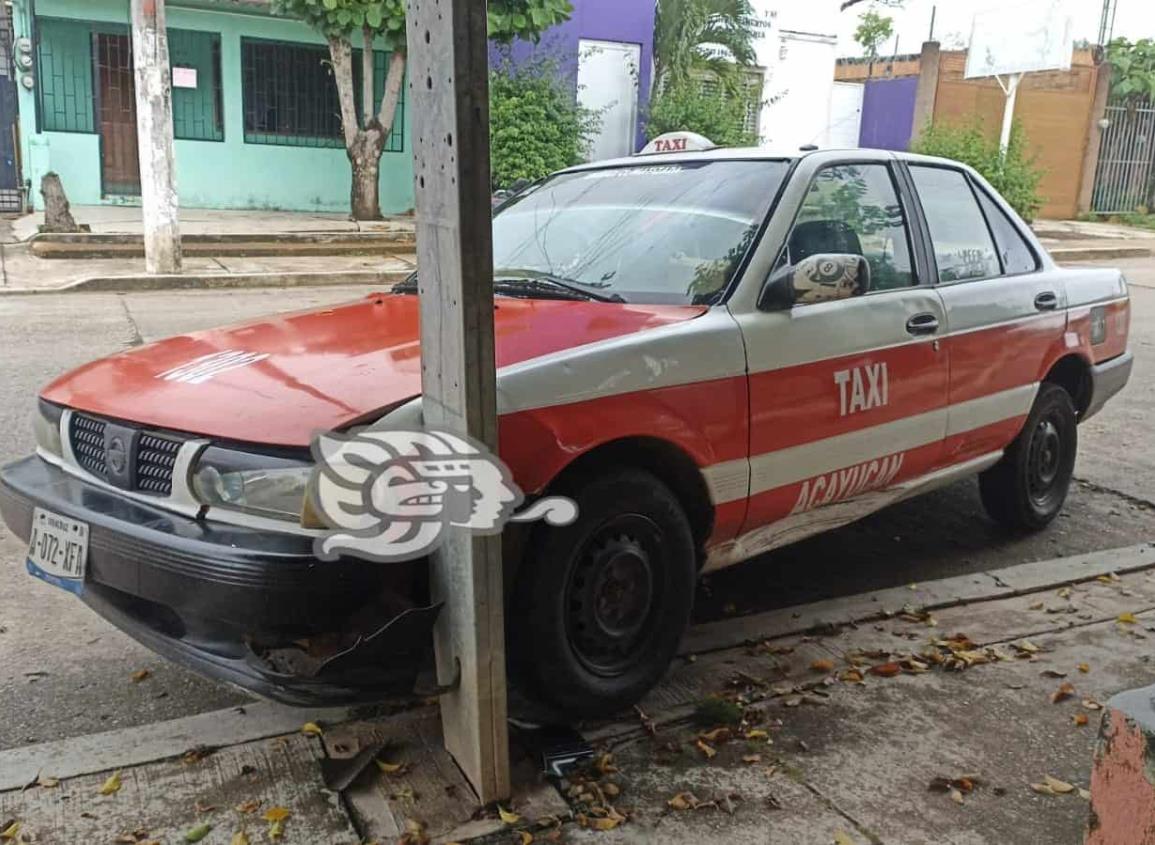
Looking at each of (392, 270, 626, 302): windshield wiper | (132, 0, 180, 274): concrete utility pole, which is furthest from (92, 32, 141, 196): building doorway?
(392, 270, 626, 302): windshield wiper

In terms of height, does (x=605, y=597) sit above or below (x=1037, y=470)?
above

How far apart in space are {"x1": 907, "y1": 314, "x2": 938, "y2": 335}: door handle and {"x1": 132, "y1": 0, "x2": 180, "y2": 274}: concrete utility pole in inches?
387

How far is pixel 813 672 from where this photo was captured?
3.60m

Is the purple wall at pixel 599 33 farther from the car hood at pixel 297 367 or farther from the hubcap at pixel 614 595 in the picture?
the hubcap at pixel 614 595

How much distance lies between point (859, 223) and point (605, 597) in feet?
6.07

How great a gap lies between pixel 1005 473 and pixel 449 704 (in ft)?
10.2

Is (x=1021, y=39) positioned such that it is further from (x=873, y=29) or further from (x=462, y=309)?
(x=873, y=29)

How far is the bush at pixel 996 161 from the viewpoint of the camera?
61.4 ft

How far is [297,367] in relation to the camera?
298cm

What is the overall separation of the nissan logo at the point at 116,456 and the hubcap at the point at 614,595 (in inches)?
49.1

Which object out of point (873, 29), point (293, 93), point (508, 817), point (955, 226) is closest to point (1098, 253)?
point (293, 93)

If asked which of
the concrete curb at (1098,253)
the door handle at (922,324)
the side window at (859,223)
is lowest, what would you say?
the concrete curb at (1098,253)

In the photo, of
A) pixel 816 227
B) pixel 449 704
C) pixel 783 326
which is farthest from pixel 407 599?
pixel 816 227

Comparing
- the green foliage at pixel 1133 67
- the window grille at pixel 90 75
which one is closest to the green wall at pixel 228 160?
the window grille at pixel 90 75
